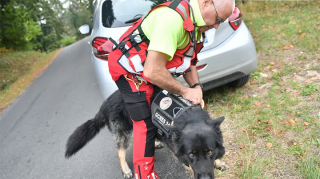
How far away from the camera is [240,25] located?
372cm

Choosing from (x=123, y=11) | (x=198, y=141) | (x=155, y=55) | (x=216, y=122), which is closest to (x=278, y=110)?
(x=216, y=122)

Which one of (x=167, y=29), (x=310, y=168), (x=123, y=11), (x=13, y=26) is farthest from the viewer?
(x=13, y=26)

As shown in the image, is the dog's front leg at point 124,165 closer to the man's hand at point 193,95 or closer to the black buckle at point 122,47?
the man's hand at point 193,95

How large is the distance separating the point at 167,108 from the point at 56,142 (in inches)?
118

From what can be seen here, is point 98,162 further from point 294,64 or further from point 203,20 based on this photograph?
point 294,64

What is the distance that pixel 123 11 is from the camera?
382 cm

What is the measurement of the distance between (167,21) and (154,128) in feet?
Answer: 3.66

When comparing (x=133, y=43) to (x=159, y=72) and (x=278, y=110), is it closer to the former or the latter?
(x=159, y=72)

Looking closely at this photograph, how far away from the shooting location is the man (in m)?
1.72

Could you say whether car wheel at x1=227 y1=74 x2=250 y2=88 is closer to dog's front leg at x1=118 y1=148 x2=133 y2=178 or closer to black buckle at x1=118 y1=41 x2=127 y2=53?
dog's front leg at x1=118 y1=148 x2=133 y2=178

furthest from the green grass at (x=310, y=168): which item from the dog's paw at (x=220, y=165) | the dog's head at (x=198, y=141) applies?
the dog's head at (x=198, y=141)

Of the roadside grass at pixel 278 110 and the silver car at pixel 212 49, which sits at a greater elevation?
the silver car at pixel 212 49

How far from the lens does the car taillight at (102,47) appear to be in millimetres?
3406

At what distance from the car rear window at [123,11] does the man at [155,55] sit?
1.70 m
